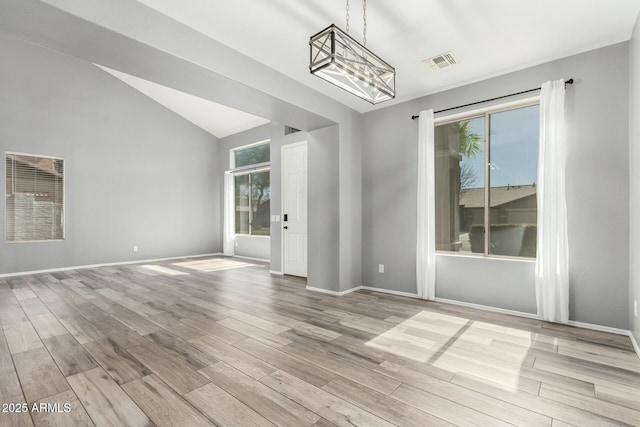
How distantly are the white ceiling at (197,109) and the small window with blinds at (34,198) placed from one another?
2.39 m

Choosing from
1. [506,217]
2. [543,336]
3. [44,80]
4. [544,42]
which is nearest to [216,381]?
[543,336]

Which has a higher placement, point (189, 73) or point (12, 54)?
point (12, 54)

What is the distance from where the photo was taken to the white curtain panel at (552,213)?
3.12 meters

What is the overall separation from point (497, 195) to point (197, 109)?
6941mm

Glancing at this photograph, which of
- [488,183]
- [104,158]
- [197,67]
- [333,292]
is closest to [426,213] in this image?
[488,183]

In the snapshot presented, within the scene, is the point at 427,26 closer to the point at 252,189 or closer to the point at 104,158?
the point at 252,189

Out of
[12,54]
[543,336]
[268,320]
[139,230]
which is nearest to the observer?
[543,336]

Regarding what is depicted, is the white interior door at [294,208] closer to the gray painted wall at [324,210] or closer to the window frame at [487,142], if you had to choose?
the gray painted wall at [324,210]

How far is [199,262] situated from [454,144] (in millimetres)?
→ 6176

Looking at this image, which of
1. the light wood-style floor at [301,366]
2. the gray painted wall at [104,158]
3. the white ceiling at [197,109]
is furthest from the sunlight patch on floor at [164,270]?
the white ceiling at [197,109]

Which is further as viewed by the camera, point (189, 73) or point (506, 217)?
point (506, 217)

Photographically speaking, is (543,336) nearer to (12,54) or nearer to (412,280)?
(412,280)

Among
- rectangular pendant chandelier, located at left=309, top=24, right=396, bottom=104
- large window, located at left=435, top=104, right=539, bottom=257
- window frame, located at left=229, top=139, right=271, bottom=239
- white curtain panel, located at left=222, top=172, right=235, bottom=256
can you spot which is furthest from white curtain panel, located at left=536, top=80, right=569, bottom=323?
white curtain panel, located at left=222, top=172, right=235, bottom=256

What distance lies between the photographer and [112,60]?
103 inches
